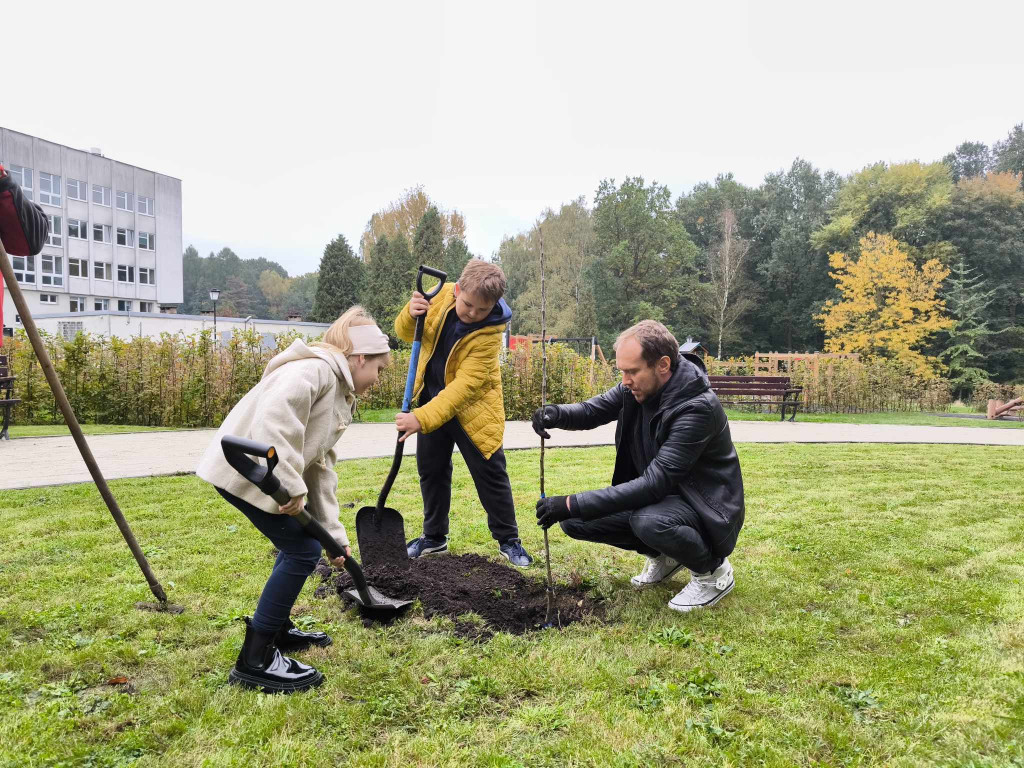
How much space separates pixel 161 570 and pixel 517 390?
1008 centimetres

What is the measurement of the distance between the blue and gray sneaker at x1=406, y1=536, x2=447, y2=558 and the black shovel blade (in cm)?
100

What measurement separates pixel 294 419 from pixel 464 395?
1.56 metres

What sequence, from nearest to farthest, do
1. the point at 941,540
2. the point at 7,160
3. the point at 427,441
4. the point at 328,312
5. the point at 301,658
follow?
the point at 301,658, the point at 427,441, the point at 941,540, the point at 7,160, the point at 328,312

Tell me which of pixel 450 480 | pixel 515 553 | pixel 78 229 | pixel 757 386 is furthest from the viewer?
pixel 78 229

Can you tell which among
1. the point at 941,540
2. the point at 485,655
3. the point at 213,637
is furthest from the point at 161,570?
the point at 941,540

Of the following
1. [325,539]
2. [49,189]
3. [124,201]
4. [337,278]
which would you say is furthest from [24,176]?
[325,539]

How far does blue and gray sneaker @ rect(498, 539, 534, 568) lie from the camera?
13.9 feet

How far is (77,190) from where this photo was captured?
4234 centimetres

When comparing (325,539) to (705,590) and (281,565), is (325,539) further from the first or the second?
(705,590)

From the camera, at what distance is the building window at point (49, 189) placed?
132 feet

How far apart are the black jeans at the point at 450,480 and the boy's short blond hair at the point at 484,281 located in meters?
0.86

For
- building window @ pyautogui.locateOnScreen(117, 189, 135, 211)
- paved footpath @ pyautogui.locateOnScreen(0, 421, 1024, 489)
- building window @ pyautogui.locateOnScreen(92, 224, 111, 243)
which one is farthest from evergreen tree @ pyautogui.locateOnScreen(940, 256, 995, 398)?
building window @ pyautogui.locateOnScreen(92, 224, 111, 243)

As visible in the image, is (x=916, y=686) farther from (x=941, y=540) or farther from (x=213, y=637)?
(x=213, y=637)

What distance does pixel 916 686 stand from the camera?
2.67 metres
